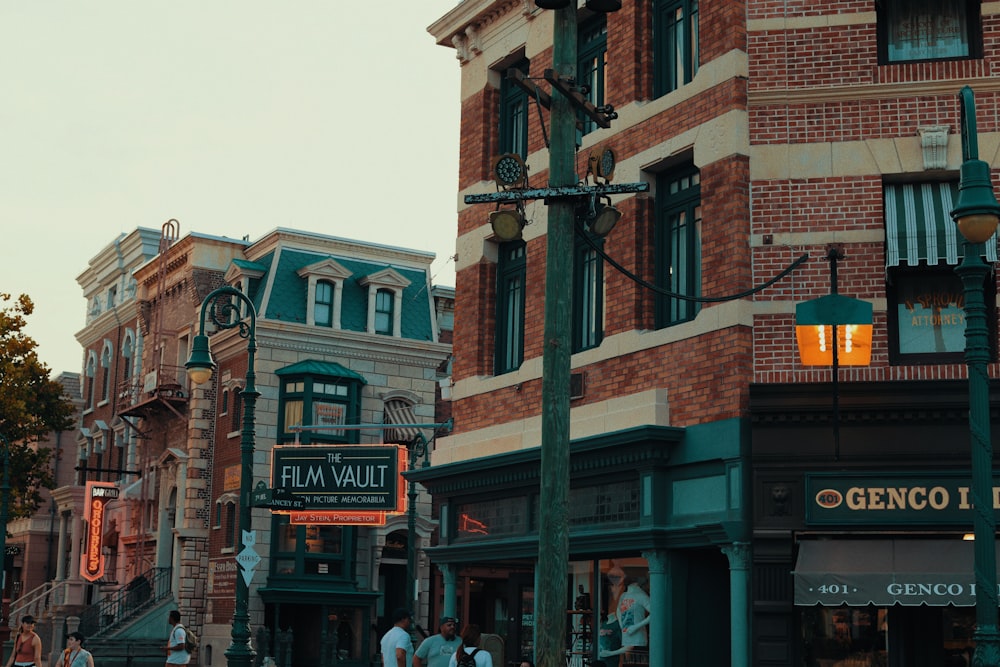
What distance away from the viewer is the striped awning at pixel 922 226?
632 inches

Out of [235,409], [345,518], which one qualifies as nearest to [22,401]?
[235,409]

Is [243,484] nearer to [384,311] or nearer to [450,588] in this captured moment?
[450,588]

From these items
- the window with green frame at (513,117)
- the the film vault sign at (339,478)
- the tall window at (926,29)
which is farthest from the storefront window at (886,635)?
the the film vault sign at (339,478)

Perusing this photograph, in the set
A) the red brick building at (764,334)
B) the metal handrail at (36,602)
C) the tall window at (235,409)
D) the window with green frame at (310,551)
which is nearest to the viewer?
the red brick building at (764,334)

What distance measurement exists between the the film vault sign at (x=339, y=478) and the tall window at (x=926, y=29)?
45.4 feet

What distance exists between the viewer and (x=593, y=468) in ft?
61.9

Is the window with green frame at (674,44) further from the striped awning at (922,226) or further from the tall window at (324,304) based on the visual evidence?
the tall window at (324,304)

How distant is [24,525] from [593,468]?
5142 cm

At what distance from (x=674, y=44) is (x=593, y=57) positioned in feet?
6.99

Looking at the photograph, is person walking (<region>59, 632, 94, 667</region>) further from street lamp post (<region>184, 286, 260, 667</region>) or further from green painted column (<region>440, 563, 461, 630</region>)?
green painted column (<region>440, 563, 461, 630</region>)

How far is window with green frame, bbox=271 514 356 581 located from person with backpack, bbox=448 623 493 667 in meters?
29.5

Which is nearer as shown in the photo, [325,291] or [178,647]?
[178,647]

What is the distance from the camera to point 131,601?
1868 inches

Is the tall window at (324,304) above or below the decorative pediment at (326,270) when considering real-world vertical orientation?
below
